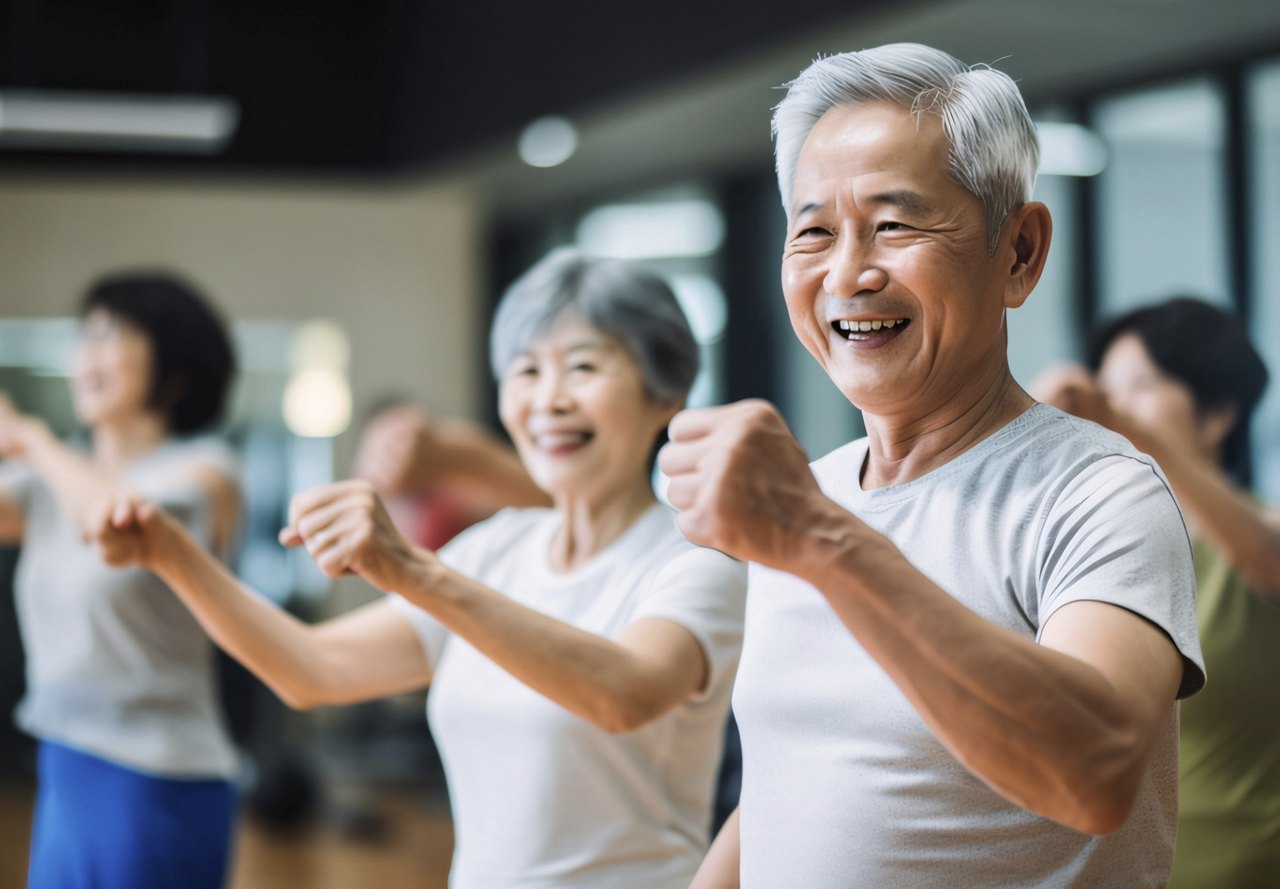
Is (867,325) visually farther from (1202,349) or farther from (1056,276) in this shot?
(1056,276)

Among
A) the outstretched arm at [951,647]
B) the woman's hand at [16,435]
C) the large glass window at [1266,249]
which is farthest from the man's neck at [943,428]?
the large glass window at [1266,249]

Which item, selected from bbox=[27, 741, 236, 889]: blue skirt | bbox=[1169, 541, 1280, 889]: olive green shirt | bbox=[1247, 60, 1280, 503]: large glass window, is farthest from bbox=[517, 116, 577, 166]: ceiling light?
bbox=[1169, 541, 1280, 889]: olive green shirt

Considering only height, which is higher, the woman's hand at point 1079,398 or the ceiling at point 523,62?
the ceiling at point 523,62

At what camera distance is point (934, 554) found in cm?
114

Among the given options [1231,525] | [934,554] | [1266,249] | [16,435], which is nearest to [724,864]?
[934,554]

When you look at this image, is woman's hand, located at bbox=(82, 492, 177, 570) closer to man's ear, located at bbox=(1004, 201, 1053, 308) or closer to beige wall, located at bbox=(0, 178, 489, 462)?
man's ear, located at bbox=(1004, 201, 1053, 308)

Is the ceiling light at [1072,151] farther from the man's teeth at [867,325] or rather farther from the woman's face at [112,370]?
the man's teeth at [867,325]

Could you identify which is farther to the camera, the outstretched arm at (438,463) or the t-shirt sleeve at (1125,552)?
the outstretched arm at (438,463)

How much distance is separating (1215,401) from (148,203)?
697 cm

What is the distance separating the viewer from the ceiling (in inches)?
184

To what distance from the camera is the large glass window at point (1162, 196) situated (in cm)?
473

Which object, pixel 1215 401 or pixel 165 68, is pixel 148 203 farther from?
pixel 1215 401

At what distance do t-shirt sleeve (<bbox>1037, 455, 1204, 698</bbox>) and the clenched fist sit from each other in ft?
0.69

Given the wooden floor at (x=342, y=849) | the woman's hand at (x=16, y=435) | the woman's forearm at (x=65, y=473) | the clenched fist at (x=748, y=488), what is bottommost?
the wooden floor at (x=342, y=849)
